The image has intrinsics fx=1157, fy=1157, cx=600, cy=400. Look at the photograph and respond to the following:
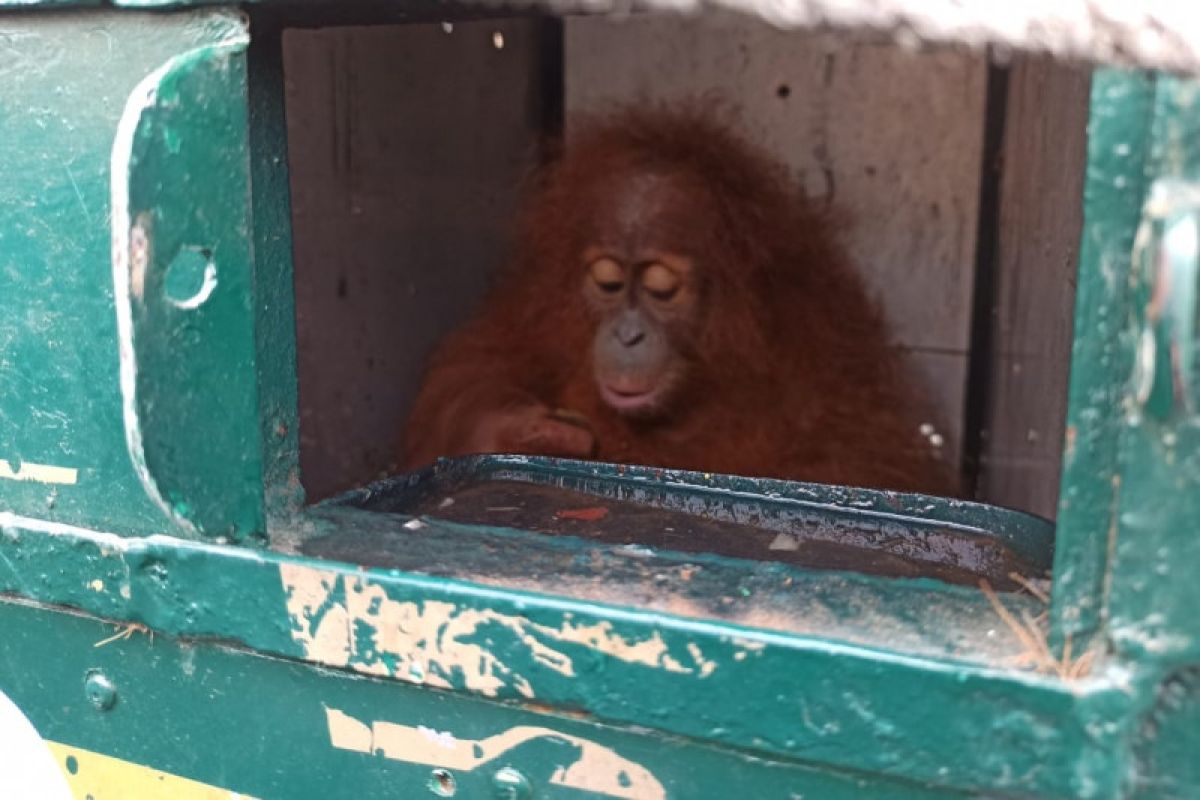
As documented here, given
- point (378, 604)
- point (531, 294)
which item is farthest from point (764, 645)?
point (531, 294)

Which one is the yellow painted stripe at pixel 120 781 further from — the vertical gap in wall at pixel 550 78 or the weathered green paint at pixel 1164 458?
the vertical gap in wall at pixel 550 78

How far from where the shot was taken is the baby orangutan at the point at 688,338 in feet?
6.31

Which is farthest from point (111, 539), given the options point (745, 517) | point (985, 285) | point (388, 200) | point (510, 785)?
point (388, 200)

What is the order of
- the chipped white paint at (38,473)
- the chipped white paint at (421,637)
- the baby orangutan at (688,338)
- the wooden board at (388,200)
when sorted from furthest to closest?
the wooden board at (388,200)
the baby orangutan at (688,338)
the chipped white paint at (38,473)
the chipped white paint at (421,637)

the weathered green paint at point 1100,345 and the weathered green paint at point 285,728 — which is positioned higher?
the weathered green paint at point 1100,345

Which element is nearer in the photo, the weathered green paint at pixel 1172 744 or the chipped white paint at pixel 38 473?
the weathered green paint at pixel 1172 744

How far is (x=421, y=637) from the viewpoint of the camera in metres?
0.69

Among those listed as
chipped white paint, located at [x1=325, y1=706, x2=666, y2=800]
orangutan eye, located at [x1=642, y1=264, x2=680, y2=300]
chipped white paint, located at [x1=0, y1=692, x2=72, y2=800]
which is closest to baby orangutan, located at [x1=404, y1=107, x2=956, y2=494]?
orangutan eye, located at [x1=642, y1=264, x2=680, y2=300]

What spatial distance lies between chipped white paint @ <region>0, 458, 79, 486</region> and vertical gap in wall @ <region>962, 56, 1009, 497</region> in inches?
68.6

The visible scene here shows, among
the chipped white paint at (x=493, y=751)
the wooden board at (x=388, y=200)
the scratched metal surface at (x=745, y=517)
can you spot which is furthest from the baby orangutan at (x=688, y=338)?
the chipped white paint at (x=493, y=751)

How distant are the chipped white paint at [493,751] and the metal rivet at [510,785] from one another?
1 cm

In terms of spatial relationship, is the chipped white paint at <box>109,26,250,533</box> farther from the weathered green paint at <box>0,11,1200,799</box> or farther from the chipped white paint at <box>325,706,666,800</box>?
the chipped white paint at <box>325,706,666,800</box>

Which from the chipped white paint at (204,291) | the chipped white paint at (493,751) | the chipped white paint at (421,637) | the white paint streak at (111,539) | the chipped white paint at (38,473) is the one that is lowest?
the chipped white paint at (493,751)

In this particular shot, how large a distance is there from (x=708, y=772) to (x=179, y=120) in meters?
0.50
